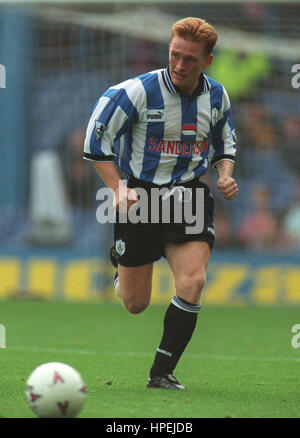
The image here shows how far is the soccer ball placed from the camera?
13.6 feet

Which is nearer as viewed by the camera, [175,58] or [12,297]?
[175,58]

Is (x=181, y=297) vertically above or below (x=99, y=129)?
below

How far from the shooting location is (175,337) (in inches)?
213

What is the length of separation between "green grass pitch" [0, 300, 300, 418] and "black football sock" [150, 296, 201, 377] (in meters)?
0.17

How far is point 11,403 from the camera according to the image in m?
4.68

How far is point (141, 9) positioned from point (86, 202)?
2.87 metres

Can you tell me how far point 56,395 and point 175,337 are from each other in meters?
1.38

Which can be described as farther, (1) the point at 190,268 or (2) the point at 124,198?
(1) the point at 190,268

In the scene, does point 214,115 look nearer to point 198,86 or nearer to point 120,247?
point 198,86

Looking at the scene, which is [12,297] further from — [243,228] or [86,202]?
[243,228]

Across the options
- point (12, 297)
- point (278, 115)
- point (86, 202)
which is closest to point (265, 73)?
point (278, 115)

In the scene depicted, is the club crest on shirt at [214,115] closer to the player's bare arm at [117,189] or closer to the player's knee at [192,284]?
the player's bare arm at [117,189]
